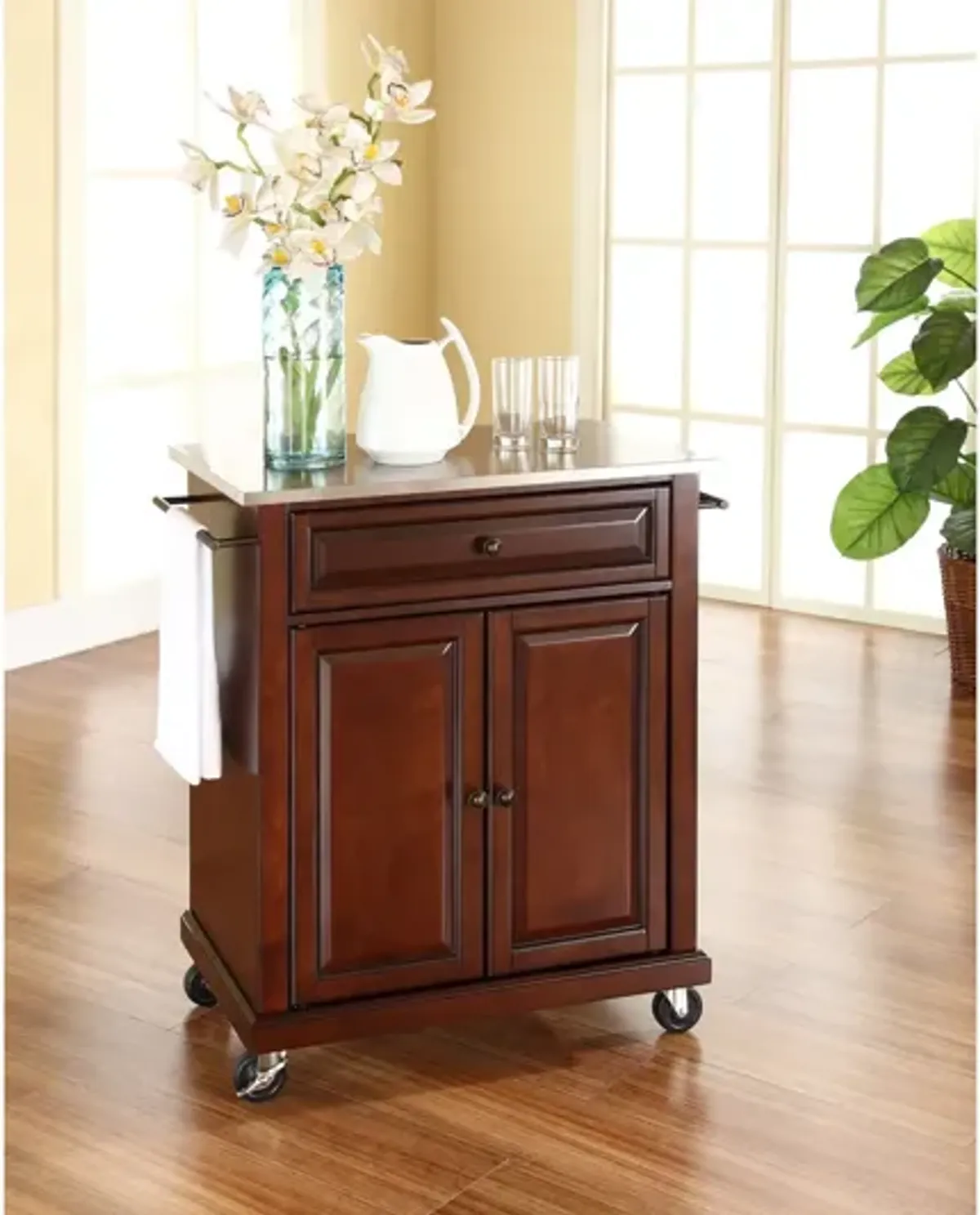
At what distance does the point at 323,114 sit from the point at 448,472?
1.61ft

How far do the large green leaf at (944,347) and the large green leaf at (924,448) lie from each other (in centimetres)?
11

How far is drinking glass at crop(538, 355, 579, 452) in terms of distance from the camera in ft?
9.70

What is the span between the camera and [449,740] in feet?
9.29

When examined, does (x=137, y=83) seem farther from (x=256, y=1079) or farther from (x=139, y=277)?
(x=256, y=1079)

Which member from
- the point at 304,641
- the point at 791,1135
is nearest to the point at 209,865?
the point at 304,641

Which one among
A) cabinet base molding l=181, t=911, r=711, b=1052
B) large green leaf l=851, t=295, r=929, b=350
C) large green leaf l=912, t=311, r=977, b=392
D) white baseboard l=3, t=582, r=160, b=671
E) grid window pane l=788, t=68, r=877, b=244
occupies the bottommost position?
cabinet base molding l=181, t=911, r=711, b=1052

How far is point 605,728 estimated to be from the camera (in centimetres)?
292

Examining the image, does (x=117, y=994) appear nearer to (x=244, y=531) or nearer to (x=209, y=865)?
(x=209, y=865)

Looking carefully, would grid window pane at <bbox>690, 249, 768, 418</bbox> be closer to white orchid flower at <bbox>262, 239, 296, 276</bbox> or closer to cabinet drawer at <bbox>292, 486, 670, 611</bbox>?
cabinet drawer at <bbox>292, 486, 670, 611</bbox>

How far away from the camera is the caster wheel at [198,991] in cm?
314

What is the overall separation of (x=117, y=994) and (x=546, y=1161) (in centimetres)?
85

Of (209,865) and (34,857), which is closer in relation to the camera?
(209,865)

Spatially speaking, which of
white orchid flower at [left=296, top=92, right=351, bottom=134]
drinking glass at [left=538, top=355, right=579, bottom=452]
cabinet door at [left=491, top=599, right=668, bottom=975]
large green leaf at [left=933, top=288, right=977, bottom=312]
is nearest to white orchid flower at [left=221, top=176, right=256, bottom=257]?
white orchid flower at [left=296, top=92, right=351, bottom=134]

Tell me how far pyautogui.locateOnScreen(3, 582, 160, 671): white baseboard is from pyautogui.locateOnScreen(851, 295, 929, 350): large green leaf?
1986mm
